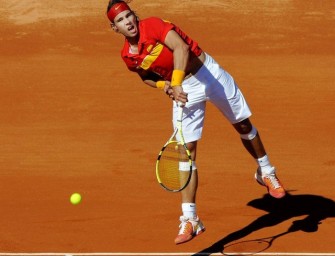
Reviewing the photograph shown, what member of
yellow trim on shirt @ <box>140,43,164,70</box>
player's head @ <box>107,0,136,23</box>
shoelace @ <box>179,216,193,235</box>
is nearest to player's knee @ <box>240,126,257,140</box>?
shoelace @ <box>179,216,193,235</box>

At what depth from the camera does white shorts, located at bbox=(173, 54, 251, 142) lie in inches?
502

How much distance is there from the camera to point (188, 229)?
12.7 metres

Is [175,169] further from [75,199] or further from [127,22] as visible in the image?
[75,199]

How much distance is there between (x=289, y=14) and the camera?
2297 cm

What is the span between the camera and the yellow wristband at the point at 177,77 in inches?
470

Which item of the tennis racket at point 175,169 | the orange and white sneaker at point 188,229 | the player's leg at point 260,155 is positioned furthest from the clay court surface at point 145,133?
the tennis racket at point 175,169

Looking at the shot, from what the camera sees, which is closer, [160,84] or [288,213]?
[160,84]

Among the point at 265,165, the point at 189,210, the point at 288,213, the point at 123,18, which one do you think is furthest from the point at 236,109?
the point at 123,18

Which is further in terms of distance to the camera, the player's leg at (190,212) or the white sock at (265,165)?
the white sock at (265,165)

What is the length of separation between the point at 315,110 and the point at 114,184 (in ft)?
14.7

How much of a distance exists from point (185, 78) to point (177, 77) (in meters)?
0.84

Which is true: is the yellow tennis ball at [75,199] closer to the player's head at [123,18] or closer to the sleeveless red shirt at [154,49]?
the sleeveless red shirt at [154,49]

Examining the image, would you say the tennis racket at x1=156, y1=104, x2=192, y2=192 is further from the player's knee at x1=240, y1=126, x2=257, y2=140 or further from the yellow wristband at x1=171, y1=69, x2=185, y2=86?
the player's knee at x1=240, y1=126, x2=257, y2=140

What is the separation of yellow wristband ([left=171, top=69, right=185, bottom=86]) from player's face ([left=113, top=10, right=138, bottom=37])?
2.29 feet
